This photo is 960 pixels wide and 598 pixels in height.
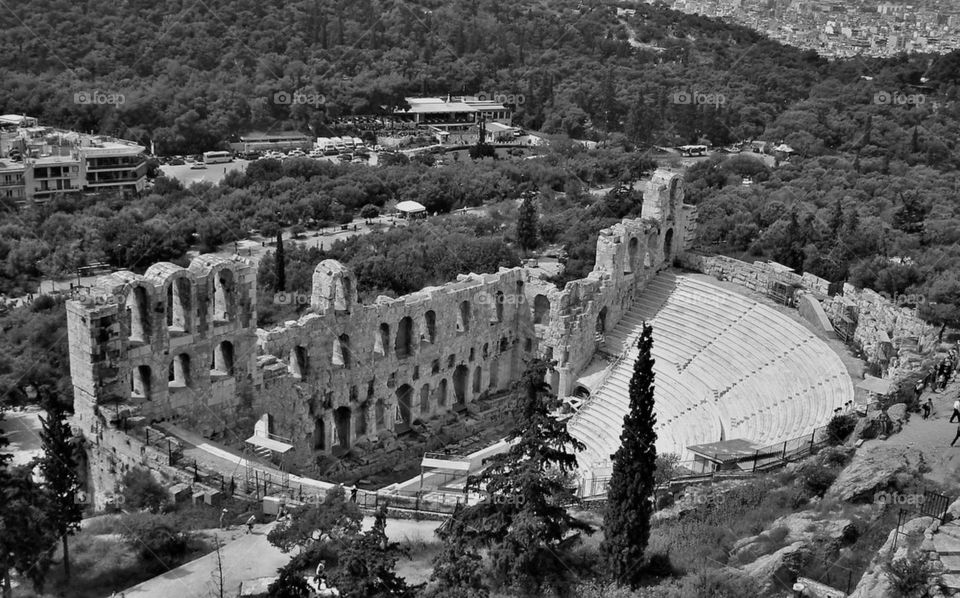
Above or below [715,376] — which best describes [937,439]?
above

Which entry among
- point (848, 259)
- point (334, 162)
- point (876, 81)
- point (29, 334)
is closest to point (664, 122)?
point (876, 81)

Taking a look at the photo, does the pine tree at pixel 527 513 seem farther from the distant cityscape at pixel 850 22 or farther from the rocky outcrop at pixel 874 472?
the distant cityscape at pixel 850 22

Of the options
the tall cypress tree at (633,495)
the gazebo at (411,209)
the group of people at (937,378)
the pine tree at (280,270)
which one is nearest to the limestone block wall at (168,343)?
the tall cypress tree at (633,495)

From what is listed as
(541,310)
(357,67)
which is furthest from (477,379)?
(357,67)
